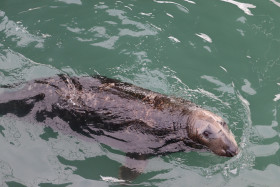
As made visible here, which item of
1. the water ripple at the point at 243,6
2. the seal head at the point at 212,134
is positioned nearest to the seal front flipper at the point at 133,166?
the seal head at the point at 212,134

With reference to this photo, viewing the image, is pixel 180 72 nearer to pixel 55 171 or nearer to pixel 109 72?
pixel 109 72

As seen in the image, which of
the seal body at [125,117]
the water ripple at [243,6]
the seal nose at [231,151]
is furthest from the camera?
the water ripple at [243,6]

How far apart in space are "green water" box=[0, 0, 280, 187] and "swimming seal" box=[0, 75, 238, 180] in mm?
359

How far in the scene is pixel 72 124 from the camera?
764 cm

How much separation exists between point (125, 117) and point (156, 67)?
2.22 metres

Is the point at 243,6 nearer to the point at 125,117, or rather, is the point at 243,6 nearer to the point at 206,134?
the point at 206,134

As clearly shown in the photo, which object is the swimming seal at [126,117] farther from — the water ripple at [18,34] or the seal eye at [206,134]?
the water ripple at [18,34]

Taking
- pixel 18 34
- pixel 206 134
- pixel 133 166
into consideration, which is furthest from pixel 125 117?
pixel 18 34

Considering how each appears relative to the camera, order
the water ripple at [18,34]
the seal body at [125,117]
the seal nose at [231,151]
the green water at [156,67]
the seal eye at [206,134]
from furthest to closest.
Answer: the water ripple at [18,34]
the green water at [156,67]
the seal body at [125,117]
the seal eye at [206,134]
the seal nose at [231,151]

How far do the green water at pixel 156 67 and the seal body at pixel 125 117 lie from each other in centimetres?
35

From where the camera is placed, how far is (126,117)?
24.1ft

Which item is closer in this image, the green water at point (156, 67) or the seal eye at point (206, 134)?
the seal eye at point (206, 134)

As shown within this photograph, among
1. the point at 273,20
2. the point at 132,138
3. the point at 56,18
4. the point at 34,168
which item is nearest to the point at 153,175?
the point at 132,138

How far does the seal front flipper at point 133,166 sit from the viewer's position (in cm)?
731
